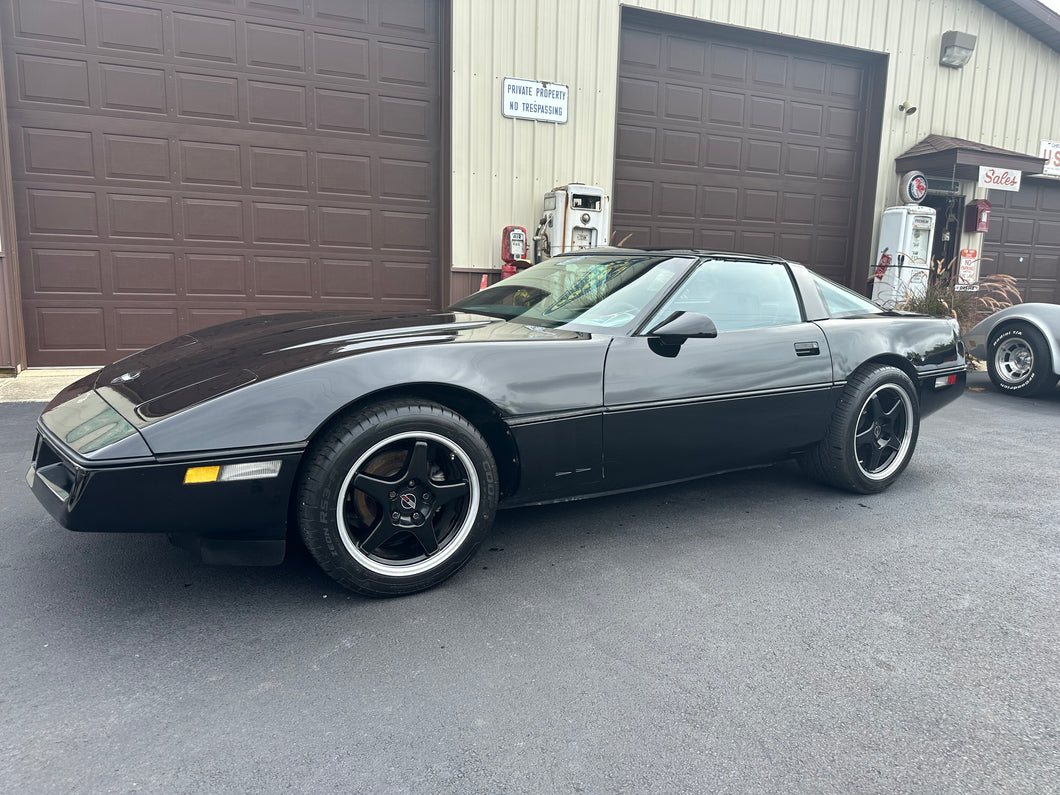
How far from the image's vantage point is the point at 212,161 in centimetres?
720

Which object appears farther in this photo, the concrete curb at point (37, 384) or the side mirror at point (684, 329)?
the concrete curb at point (37, 384)

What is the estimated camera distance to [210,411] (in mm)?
2291

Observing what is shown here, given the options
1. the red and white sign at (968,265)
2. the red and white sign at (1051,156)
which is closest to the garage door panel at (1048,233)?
the red and white sign at (1051,156)

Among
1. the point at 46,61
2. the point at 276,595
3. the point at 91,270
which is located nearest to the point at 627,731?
the point at 276,595

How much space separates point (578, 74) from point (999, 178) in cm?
648

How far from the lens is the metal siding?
7.87 meters

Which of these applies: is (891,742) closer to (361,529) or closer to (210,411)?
(361,529)

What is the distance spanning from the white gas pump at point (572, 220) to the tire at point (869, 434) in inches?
178

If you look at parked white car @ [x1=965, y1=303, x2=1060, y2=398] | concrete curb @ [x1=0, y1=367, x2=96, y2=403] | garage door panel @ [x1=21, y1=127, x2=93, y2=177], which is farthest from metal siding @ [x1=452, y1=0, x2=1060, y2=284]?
concrete curb @ [x1=0, y1=367, x2=96, y2=403]

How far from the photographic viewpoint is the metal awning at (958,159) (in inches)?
387

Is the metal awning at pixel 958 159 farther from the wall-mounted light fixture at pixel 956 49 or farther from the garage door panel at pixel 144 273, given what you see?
the garage door panel at pixel 144 273

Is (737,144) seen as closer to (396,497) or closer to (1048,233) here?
(1048,233)

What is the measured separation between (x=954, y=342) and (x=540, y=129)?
527 cm

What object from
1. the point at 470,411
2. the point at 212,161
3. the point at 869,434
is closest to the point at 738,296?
the point at 869,434
